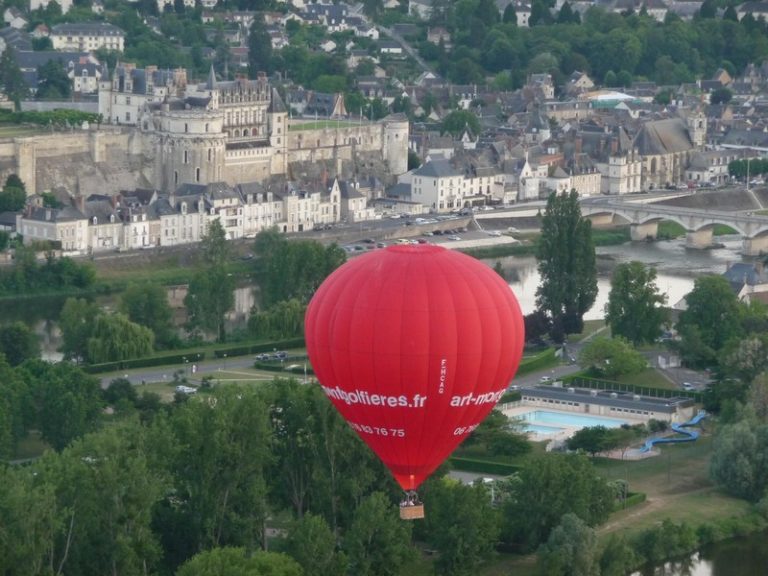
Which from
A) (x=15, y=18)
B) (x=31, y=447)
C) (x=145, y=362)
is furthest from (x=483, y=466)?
(x=15, y=18)

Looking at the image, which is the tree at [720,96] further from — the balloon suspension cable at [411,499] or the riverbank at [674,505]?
the balloon suspension cable at [411,499]

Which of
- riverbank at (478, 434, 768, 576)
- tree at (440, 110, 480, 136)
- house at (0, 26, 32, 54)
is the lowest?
riverbank at (478, 434, 768, 576)

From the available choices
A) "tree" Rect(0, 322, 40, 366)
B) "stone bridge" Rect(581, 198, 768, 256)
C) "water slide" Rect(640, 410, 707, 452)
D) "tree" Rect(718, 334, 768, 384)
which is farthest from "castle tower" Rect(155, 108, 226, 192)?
"water slide" Rect(640, 410, 707, 452)

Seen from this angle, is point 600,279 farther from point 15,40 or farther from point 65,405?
point 15,40

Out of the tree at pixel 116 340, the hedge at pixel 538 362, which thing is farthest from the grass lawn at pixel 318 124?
the tree at pixel 116 340

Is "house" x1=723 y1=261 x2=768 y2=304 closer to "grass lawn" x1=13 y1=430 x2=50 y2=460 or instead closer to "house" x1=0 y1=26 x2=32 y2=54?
"grass lawn" x1=13 y1=430 x2=50 y2=460
